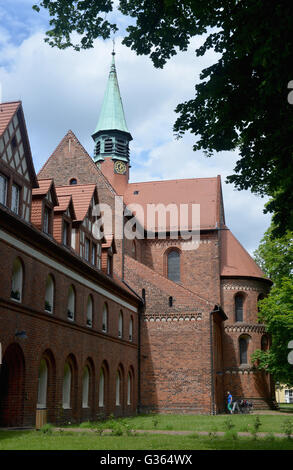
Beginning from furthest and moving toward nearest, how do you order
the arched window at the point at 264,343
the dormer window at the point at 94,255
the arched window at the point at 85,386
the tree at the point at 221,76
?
the arched window at the point at 264,343, the dormer window at the point at 94,255, the arched window at the point at 85,386, the tree at the point at 221,76

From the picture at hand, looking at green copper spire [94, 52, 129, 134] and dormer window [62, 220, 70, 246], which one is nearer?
dormer window [62, 220, 70, 246]

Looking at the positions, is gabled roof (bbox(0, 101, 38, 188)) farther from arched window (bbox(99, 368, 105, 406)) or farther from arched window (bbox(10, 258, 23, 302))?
arched window (bbox(99, 368, 105, 406))

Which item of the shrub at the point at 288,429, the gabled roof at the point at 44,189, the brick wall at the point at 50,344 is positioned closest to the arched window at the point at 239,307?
the brick wall at the point at 50,344

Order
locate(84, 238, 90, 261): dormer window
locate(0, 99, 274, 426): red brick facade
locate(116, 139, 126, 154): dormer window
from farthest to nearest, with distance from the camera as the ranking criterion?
locate(116, 139, 126, 154): dormer window
locate(84, 238, 90, 261): dormer window
locate(0, 99, 274, 426): red brick facade

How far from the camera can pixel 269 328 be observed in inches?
1401

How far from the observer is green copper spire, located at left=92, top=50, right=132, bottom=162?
150 feet

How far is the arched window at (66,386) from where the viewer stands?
22.3 m

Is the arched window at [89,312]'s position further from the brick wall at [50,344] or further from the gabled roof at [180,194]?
the gabled roof at [180,194]

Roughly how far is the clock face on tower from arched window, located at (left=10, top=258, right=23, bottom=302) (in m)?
27.4

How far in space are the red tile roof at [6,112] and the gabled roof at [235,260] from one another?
24260 mm

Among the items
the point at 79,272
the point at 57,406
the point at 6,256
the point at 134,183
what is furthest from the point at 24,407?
the point at 134,183

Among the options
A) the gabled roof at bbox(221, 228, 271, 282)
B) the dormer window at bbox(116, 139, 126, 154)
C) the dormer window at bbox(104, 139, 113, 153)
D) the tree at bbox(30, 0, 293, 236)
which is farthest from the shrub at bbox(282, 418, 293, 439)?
the dormer window at bbox(104, 139, 113, 153)

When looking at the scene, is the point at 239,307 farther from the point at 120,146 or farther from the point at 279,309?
the point at 120,146
